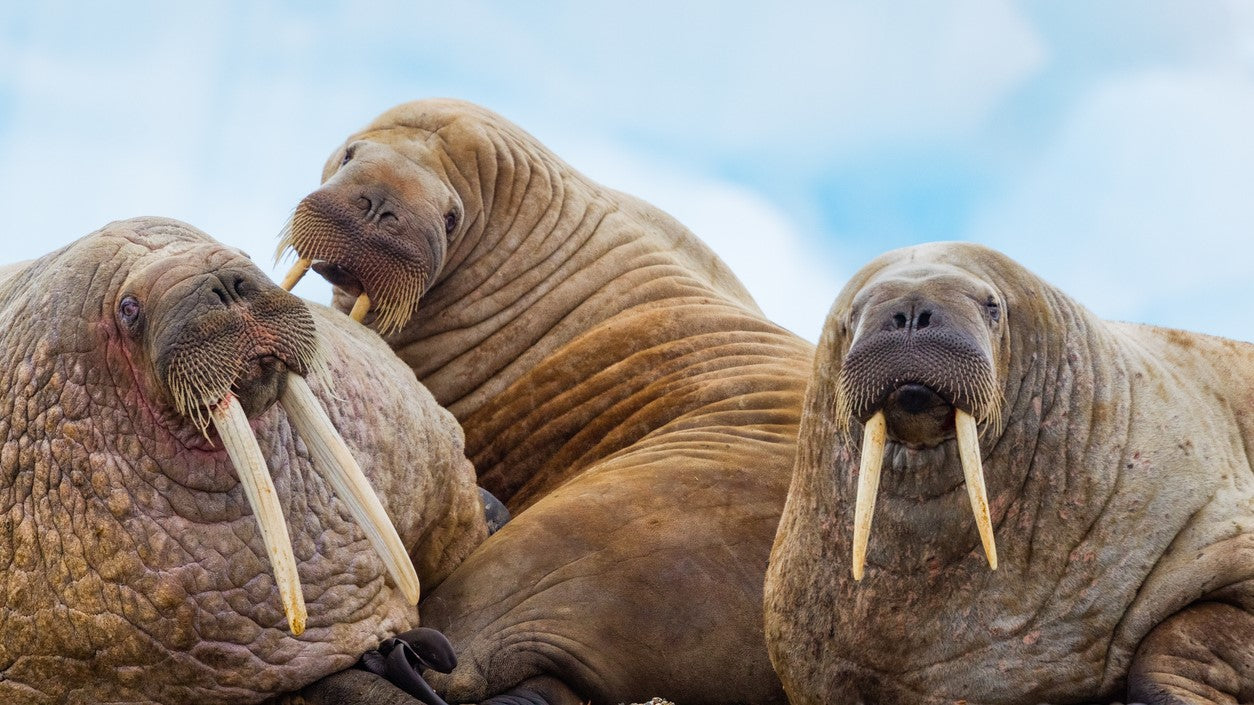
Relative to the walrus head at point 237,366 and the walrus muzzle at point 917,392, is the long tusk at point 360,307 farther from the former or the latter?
the walrus muzzle at point 917,392

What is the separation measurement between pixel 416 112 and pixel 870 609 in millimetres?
3616

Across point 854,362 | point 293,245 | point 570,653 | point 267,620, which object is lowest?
point 570,653

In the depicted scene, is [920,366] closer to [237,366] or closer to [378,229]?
[237,366]

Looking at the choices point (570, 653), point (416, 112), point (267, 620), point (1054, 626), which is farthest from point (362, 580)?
point (416, 112)

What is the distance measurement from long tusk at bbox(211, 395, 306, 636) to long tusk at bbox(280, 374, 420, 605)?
16cm

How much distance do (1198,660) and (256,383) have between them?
2538 mm

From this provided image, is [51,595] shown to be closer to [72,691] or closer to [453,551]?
[72,691]

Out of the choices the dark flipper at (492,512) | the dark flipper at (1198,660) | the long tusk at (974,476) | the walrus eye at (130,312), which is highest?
the walrus eye at (130,312)

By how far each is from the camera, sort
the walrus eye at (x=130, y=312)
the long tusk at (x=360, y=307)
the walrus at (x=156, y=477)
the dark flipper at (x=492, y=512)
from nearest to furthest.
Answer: the walrus at (x=156, y=477) < the walrus eye at (x=130, y=312) < the dark flipper at (x=492, y=512) < the long tusk at (x=360, y=307)

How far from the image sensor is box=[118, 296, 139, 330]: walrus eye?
15.4ft

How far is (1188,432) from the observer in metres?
4.93

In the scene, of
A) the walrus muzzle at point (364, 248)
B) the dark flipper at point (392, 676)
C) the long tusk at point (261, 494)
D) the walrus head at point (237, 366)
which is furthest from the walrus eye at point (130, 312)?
the walrus muzzle at point (364, 248)

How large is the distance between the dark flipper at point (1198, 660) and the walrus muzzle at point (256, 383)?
6.16 feet

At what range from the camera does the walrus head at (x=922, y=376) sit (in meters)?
4.49
